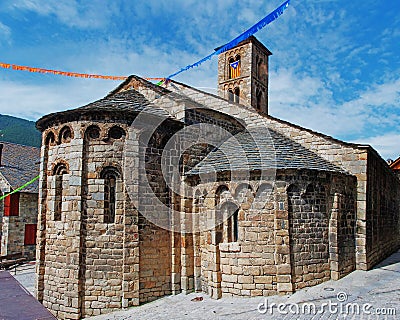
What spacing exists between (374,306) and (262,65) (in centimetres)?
1852

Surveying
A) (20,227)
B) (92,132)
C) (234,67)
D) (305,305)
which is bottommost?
(305,305)

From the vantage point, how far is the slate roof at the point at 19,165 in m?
19.6

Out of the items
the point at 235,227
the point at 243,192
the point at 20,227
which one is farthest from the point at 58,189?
the point at 20,227

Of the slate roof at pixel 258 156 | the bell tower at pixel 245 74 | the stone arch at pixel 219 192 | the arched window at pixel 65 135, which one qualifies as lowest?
the stone arch at pixel 219 192

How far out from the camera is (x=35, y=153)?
24.9m

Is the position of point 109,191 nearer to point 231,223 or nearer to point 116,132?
point 116,132

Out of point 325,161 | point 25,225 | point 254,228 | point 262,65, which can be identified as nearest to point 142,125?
point 254,228

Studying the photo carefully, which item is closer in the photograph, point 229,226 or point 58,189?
point 229,226

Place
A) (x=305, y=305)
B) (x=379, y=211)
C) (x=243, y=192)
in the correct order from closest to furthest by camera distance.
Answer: (x=305, y=305) → (x=243, y=192) → (x=379, y=211)

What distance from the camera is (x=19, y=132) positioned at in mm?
77250

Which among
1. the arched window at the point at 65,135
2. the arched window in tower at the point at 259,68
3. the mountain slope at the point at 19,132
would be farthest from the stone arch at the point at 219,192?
the mountain slope at the point at 19,132

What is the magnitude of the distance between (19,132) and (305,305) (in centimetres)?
7978

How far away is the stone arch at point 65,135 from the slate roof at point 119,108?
311 mm

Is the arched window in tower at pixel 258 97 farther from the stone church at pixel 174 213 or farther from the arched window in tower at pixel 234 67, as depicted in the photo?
the stone church at pixel 174 213
